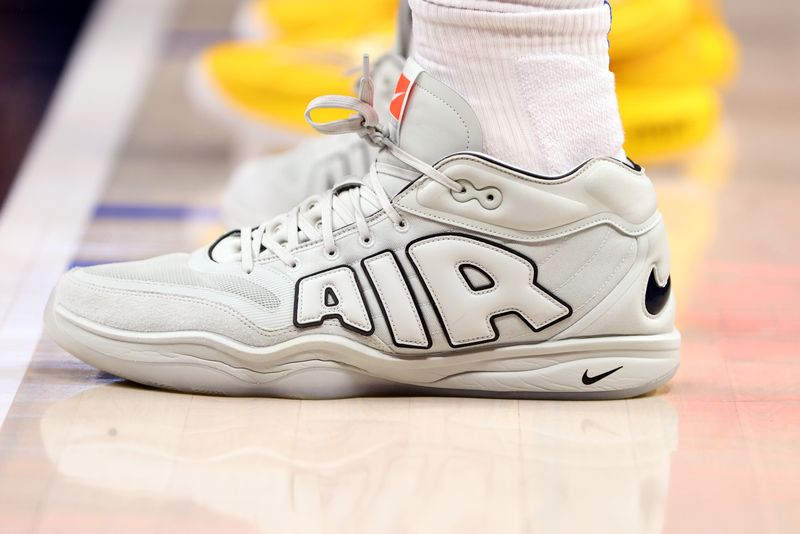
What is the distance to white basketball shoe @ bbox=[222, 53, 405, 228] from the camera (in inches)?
57.9

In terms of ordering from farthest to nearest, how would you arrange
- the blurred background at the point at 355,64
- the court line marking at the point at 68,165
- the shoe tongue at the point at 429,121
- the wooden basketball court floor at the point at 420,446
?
the blurred background at the point at 355,64 < the court line marking at the point at 68,165 < the shoe tongue at the point at 429,121 < the wooden basketball court floor at the point at 420,446

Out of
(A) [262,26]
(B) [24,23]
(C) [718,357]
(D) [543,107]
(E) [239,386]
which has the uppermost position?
(D) [543,107]

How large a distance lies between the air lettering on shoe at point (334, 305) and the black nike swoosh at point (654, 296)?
258mm

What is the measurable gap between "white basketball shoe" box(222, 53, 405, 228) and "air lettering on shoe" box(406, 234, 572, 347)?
1.18 feet

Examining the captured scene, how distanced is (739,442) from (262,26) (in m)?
1.81

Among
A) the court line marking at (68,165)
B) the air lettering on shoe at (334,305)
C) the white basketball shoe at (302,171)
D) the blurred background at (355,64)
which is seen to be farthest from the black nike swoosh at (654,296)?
the blurred background at (355,64)

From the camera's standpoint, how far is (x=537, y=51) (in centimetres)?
105

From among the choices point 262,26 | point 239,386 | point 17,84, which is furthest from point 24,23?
point 239,386

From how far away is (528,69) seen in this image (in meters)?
1.05

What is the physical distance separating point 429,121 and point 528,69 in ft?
0.33

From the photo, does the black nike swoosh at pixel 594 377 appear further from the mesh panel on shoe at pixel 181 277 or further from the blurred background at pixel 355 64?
the blurred background at pixel 355 64

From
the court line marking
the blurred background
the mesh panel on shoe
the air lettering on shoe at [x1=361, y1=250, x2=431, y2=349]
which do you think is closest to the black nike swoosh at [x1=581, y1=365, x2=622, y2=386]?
the air lettering on shoe at [x1=361, y1=250, x2=431, y2=349]

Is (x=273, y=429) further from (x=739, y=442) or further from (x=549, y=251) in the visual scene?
(x=739, y=442)

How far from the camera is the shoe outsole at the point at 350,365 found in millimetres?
1116
